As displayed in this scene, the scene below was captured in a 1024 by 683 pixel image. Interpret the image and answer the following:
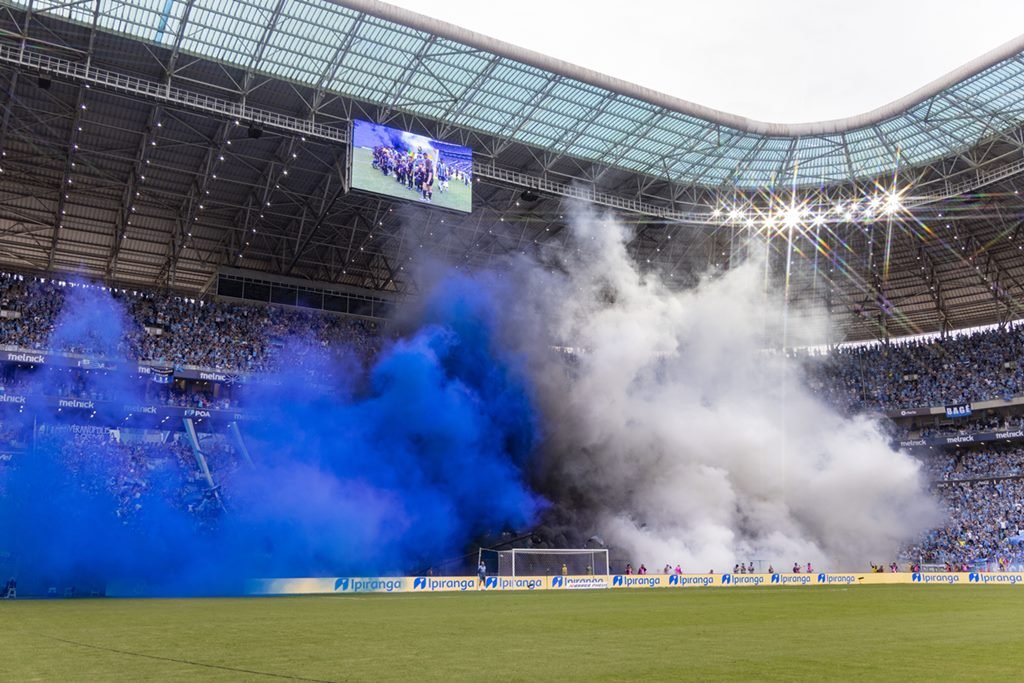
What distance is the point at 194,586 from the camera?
33469 mm

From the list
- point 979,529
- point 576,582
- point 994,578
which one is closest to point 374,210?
point 576,582

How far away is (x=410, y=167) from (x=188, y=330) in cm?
1973

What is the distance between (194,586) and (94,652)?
71.8ft

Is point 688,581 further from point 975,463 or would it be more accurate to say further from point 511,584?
point 975,463

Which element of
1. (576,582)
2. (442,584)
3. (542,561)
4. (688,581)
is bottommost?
(442,584)

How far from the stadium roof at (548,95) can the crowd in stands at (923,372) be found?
19.2m

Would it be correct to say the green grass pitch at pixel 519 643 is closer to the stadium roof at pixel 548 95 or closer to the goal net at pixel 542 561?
the goal net at pixel 542 561

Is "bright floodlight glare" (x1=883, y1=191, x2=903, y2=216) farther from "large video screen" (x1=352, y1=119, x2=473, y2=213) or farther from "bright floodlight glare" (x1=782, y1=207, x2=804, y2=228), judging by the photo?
"large video screen" (x1=352, y1=119, x2=473, y2=213)

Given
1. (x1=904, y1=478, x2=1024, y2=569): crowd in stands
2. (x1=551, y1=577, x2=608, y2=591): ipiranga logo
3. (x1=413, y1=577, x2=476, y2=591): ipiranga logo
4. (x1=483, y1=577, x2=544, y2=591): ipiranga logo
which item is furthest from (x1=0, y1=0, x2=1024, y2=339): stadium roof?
(x1=551, y1=577, x2=608, y2=591): ipiranga logo

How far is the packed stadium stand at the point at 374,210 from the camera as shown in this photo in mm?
38750

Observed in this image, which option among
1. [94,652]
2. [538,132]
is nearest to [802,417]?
[538,132]

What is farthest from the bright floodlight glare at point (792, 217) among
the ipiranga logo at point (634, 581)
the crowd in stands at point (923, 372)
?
the ipiranga logo at point (634, 581)

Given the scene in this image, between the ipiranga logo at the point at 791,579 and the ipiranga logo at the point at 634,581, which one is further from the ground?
the ipiranga logo at the point at 791,579

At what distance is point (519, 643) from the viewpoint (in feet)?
47.9
